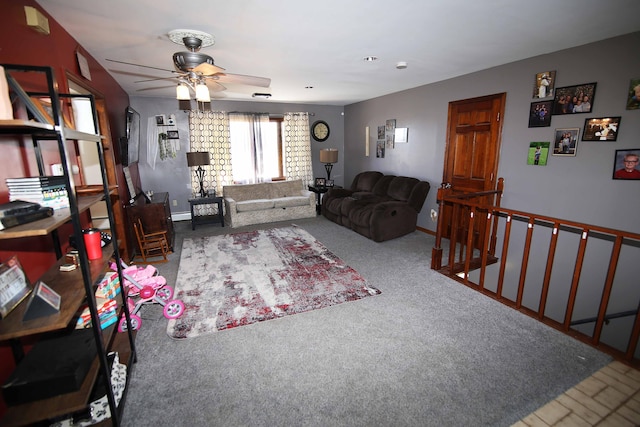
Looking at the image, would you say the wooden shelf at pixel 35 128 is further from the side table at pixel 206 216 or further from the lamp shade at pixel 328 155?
the lamp shade at pixel 328 155

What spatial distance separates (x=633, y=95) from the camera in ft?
8.64

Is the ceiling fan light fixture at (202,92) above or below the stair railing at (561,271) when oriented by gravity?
above

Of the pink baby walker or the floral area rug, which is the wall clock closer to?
the floral area rug

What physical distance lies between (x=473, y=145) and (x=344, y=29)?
2.72 metres

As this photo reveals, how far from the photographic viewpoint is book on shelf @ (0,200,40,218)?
3.66ft

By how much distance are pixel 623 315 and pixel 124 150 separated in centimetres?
604

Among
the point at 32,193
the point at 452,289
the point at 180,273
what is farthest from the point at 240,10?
the point at 452,289

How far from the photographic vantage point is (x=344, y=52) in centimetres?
307

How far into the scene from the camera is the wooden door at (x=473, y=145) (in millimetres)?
3869

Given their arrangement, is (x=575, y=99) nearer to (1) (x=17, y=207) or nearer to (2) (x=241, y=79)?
(2) (x=241, y=79)

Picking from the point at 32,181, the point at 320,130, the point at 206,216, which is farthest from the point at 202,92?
the point at 320,130

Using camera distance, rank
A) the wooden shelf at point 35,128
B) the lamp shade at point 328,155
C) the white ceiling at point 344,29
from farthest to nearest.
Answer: the lamp shade at point 328,155 → the white ceiling at point 344,29 → the wooden shelf at point 35,128

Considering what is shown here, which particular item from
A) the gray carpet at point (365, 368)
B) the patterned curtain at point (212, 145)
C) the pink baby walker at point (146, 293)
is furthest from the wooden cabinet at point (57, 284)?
the patterned curtain at point (212, 145)

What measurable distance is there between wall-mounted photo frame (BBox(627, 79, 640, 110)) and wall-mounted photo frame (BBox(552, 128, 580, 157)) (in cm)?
42
